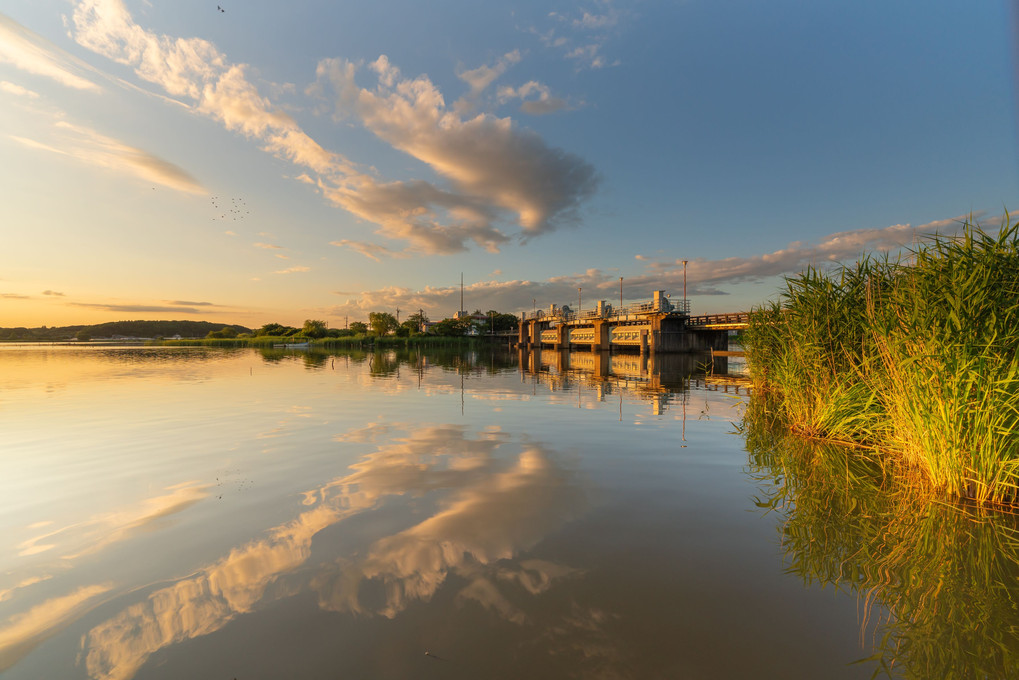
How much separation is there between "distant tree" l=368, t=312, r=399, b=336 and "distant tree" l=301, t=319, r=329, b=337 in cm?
2157

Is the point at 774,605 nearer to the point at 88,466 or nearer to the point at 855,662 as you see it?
the point at 855,662

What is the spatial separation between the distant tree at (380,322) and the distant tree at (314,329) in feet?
70.8

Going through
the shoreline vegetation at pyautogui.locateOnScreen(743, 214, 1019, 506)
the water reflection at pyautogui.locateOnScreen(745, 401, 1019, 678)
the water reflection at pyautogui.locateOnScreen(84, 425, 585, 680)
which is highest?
the shoreline vegetation at pyautogui.locateOnScreen(743, 214, 1019, 506)

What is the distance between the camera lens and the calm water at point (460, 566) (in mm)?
3723

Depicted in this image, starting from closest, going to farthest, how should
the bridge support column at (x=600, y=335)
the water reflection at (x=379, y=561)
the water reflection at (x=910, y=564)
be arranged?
1. the water reflection at (x=910, y=564)
2. the water reflection at (x=379, y=561)
3. the bridge support column at (x=600, y=335)

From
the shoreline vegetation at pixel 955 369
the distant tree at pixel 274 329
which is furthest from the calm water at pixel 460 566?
the distant tree at pixel 274 329

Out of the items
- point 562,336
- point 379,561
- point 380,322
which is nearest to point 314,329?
point 380,322

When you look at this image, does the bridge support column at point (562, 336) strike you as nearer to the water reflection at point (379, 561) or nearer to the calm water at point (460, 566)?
the calm water at point (460, 566)

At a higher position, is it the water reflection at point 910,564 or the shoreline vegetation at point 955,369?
the shoreline vegetation at point 955,369

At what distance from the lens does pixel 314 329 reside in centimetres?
16388

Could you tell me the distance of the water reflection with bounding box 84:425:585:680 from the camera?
164 inches

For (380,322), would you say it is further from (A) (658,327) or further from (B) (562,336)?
(A) (658,327)

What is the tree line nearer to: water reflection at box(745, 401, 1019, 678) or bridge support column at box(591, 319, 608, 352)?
bridge support column at box(591, 319, 608, 352)

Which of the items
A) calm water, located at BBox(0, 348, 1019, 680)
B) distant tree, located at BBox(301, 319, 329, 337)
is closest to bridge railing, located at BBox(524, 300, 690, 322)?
calm water, located at BBox(0, 348, 1019, 680)
